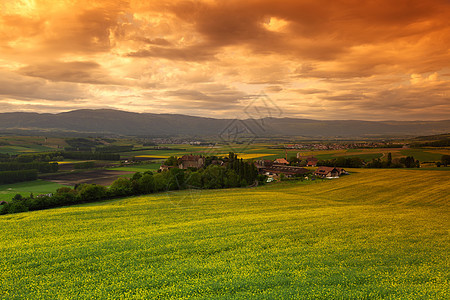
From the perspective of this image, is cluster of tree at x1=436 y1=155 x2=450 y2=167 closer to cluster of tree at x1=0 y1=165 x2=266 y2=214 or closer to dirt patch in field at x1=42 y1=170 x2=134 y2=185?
cluster of tree at x1=0 y1=165 x2=266 y2=214

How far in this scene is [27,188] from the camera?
6694 cm

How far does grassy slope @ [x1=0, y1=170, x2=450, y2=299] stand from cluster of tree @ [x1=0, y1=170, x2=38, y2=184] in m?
61.0

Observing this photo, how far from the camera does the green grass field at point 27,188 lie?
58.7 m

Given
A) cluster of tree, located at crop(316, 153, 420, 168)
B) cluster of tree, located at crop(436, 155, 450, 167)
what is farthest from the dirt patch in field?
cluster of tree, located at crop(436, 155, 450, 167)

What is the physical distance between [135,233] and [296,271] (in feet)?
52.6

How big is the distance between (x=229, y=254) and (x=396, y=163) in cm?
8432

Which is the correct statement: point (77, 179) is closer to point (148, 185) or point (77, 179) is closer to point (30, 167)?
point (30, 167)

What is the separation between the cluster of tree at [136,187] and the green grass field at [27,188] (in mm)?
8230

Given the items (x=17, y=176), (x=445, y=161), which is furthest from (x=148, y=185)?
(x=445, y=161)

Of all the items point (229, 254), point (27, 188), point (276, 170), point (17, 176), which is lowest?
point (27, 188)

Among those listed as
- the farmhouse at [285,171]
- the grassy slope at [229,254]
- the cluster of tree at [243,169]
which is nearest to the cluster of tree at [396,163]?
the farmhouse at [285,171]

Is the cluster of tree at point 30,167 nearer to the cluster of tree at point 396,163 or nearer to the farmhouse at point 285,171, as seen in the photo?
the farmhouse at point 285,171

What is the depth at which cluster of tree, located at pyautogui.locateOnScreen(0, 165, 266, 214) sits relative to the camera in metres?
43.6

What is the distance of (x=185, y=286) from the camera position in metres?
13.3
